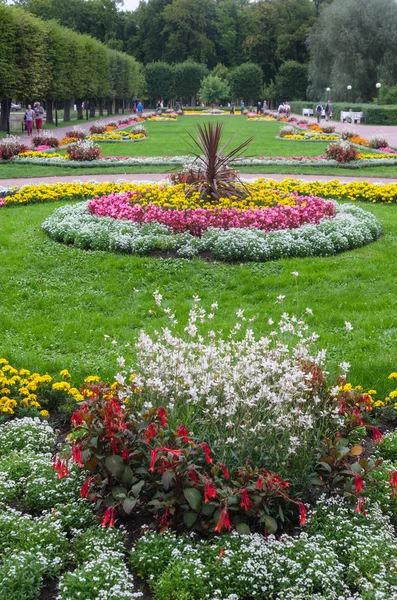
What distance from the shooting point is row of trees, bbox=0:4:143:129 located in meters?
29.7

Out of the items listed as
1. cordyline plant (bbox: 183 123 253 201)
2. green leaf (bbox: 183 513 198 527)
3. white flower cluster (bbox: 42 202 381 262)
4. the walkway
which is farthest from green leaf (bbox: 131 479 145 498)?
the walkway

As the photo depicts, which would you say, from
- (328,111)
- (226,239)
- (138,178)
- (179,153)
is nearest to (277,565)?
(226,239)

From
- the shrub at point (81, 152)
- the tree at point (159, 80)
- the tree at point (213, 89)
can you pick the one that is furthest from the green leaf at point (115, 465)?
the tree at point (159, 80)

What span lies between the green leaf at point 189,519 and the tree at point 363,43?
48.9m

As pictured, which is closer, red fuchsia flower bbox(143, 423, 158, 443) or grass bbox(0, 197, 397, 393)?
red fuchsia flower bbox(143, 423, 158, 443)

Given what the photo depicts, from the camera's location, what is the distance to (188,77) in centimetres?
7369

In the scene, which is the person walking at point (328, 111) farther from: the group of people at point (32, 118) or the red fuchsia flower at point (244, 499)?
the red fuchsia flower at point (244, 499)

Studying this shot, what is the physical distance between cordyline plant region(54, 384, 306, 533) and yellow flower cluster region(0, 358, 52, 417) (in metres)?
1.11

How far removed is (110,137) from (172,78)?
49608 millimetres

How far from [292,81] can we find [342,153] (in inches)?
2214

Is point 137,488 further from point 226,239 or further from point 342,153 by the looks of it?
point 342,153

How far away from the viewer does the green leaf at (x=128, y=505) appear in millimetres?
2852

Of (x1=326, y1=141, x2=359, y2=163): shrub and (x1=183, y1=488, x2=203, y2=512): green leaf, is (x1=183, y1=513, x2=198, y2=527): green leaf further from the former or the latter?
(x1=326, y1=141, x2=359, y2=163): shrub

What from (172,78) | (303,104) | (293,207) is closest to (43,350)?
(293,207)
